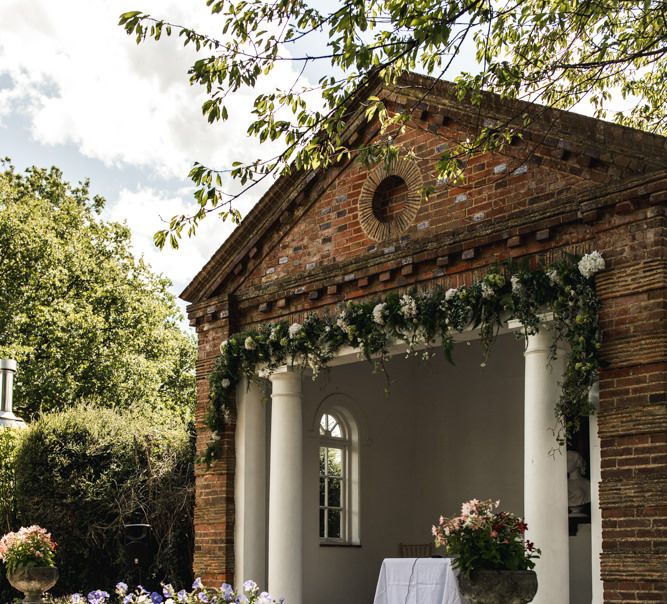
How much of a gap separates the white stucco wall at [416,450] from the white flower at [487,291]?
463 cm

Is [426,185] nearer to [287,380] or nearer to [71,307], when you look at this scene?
[287,380]

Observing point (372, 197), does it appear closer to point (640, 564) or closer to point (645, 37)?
point (645, 37)

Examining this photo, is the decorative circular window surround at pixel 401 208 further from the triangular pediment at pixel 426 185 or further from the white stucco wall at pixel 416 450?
the white stucco wall at pixel 416 450

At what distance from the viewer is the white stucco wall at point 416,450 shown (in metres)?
14.0

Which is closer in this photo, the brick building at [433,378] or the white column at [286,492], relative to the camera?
the brick building at [433,378]

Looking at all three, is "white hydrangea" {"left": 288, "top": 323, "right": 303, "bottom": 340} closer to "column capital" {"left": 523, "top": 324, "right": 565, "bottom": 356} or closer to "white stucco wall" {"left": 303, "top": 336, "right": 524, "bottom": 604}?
"white stucco wall" {"left": 303, "top": 336, "right": 524, "bottom": 604}

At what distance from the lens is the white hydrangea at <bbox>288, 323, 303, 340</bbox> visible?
11.7 meters

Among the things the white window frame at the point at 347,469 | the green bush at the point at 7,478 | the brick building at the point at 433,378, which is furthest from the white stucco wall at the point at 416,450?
the green bush at the point at 7,478

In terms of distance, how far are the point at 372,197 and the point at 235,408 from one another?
332 centimetres

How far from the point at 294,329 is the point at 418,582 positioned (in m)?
3.21

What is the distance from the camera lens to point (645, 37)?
10766mm

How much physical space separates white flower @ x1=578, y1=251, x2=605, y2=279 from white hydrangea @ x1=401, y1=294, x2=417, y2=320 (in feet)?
6.60

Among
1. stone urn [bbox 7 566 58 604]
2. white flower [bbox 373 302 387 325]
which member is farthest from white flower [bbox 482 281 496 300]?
stone urn [bbox 7 566 58 604]

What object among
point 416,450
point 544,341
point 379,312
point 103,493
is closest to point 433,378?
point 416,450
